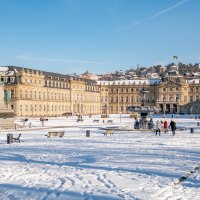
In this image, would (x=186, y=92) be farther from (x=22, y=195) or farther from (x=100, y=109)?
(x=22, y=195)

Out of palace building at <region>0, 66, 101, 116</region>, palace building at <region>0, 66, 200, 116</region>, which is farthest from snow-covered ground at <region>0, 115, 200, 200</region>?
palace building at <region>0, 66, 200, 116</region>

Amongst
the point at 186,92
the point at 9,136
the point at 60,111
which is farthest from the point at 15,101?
the point at 9,136

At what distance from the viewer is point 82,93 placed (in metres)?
124

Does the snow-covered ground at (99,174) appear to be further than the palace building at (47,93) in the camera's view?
No

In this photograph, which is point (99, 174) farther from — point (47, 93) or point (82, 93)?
point (82, 93)

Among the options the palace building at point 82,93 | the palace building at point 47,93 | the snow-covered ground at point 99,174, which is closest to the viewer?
the snow-covered ground at point 99,174

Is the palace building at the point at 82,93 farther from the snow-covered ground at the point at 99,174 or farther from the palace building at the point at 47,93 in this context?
the snow-covered ground at the point at 99,174

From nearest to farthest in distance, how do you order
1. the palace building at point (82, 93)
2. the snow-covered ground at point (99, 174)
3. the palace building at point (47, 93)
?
the snow-covered ground at point (99, 174), the palace building at point (47, 93), the palace building at point (82, 93)

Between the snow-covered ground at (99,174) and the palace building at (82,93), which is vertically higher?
the palace building at (82,93)

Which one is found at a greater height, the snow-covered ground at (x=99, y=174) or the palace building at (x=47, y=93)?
the palace building at (x=47, y=93)

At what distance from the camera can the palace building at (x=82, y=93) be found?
97.1m

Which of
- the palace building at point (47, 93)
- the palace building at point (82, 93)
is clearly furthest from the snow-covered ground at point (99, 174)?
→ the palace building at point (82, 93)

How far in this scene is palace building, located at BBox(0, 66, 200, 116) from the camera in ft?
318

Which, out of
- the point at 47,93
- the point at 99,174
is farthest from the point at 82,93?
the point at 99,174
